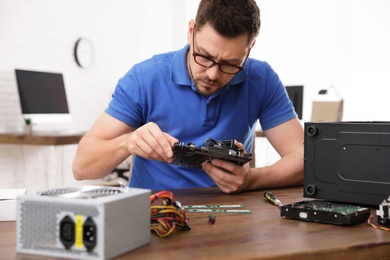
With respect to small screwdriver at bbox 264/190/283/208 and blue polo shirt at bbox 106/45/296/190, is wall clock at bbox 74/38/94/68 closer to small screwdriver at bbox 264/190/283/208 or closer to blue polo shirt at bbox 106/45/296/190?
blue polo shirt at bbox 106/45/296/190

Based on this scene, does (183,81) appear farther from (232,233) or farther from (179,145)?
(232,233)

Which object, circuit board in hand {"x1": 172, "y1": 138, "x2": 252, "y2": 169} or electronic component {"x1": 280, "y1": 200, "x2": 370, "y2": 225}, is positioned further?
circuit board in hand {"x1": 172, "y1": 138, "x2": 252, "y2": 169}

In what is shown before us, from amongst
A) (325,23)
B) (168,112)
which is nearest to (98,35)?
(325,23)

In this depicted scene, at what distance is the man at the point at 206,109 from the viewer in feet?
5.03

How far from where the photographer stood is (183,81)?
5.81 feet

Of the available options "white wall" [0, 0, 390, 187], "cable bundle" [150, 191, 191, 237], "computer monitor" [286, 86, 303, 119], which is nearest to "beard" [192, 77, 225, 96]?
"cable bundle" [150, 191, 191, 237]

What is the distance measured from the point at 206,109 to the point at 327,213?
78 cm

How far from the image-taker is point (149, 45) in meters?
6.89

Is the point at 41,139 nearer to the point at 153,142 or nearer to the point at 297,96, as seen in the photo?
the point at 153,142

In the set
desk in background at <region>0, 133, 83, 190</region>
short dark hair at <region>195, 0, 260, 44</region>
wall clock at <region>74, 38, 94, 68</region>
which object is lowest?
desk in background at <region>0, 133, 83, 190</region>

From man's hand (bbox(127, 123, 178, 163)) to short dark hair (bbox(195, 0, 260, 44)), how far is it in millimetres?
413

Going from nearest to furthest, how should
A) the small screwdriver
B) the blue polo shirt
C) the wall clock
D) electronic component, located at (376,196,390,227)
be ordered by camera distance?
electronic component, located at (376,196,390,227) < the small screwdriver < the blue polo shirt < the wall clock

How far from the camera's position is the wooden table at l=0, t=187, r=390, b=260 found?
2.72ft

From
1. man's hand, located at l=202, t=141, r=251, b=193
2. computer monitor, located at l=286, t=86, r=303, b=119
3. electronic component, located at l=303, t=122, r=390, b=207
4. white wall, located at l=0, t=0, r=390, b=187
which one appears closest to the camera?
electronic component, located at l=303, t=122, r=390, b=207
